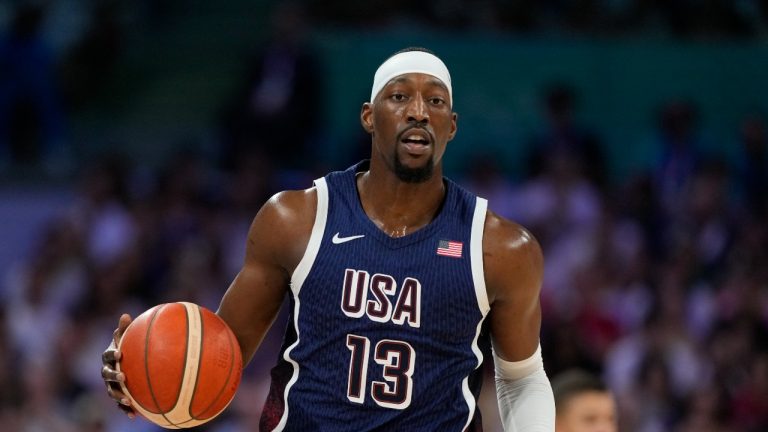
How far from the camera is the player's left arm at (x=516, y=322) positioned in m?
4.49

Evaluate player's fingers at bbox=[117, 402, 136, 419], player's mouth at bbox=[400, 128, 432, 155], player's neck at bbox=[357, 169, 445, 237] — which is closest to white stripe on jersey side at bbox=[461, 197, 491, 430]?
player's neck at bbox=[357, 169, 445, 237]

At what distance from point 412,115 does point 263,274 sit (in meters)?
0.74

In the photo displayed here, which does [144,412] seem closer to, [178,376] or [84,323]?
[178,376]

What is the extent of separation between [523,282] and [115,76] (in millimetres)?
9617

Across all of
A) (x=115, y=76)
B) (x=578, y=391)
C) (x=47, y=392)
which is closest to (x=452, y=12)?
(x=115, y=76)

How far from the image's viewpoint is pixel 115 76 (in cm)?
1346

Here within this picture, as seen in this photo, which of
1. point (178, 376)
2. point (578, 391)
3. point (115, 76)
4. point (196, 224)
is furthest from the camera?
point (115, 76)

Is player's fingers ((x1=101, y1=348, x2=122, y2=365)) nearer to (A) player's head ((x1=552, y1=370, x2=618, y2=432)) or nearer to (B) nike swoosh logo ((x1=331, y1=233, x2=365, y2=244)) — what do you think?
(B) nike swoosh logo ((x1=331, y1=233, x2=365, y2=244))

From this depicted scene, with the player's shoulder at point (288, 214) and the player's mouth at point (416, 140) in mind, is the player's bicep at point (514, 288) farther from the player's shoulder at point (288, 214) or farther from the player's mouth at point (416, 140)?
the player's shoulder at point (288, 214)

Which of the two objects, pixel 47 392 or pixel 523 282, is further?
pixel 47 392

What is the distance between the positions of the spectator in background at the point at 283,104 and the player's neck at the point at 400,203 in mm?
6207

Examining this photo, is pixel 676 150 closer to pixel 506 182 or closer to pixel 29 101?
pixel 506 182

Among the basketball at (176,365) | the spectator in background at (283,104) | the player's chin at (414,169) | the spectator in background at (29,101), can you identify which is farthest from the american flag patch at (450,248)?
the spectator in background at (29,101)

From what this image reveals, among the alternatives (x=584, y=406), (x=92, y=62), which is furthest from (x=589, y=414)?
(x=92, y=62)
